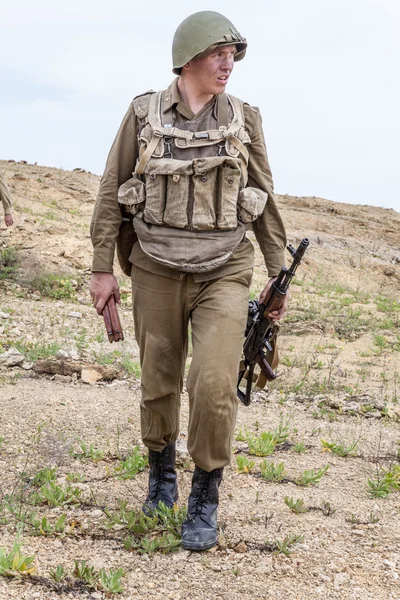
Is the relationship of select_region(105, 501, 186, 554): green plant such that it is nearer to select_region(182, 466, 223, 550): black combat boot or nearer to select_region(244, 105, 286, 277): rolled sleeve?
select_region(182, 466, 223, 550): black combat boot

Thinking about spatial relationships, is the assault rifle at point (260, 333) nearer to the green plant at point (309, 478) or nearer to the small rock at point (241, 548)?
the green plant at point (309, 478)

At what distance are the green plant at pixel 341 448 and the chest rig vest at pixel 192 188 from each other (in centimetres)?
202

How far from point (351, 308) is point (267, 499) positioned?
792cm

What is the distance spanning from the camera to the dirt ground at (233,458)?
9.95ft

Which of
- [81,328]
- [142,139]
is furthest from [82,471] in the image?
[81,328]

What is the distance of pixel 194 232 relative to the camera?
321 centimetres

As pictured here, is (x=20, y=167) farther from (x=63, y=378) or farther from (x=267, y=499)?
(x=267, y=499)

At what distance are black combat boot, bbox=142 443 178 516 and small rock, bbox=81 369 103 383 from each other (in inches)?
102

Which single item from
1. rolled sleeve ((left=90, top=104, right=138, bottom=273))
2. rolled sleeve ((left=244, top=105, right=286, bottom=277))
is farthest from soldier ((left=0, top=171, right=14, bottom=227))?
rolled sleeve ((left=244, top=105, right=286, bottom=277))

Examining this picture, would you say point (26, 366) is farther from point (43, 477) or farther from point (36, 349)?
point (43, 477)

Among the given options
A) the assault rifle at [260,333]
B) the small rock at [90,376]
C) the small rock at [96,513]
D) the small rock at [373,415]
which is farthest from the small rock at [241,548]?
the small rock at [90,376]

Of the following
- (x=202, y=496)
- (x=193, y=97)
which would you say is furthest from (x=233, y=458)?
(x=193, y=97)

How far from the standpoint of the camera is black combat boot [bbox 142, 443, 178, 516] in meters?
3.54

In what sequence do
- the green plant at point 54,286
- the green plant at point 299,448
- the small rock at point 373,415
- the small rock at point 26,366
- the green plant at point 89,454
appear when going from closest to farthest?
the green plant at point 89,454 → the green plant at point 299,448 → the small rock at point 373,415 → the small rock at point 26,366 → the green plant at point 54,286
